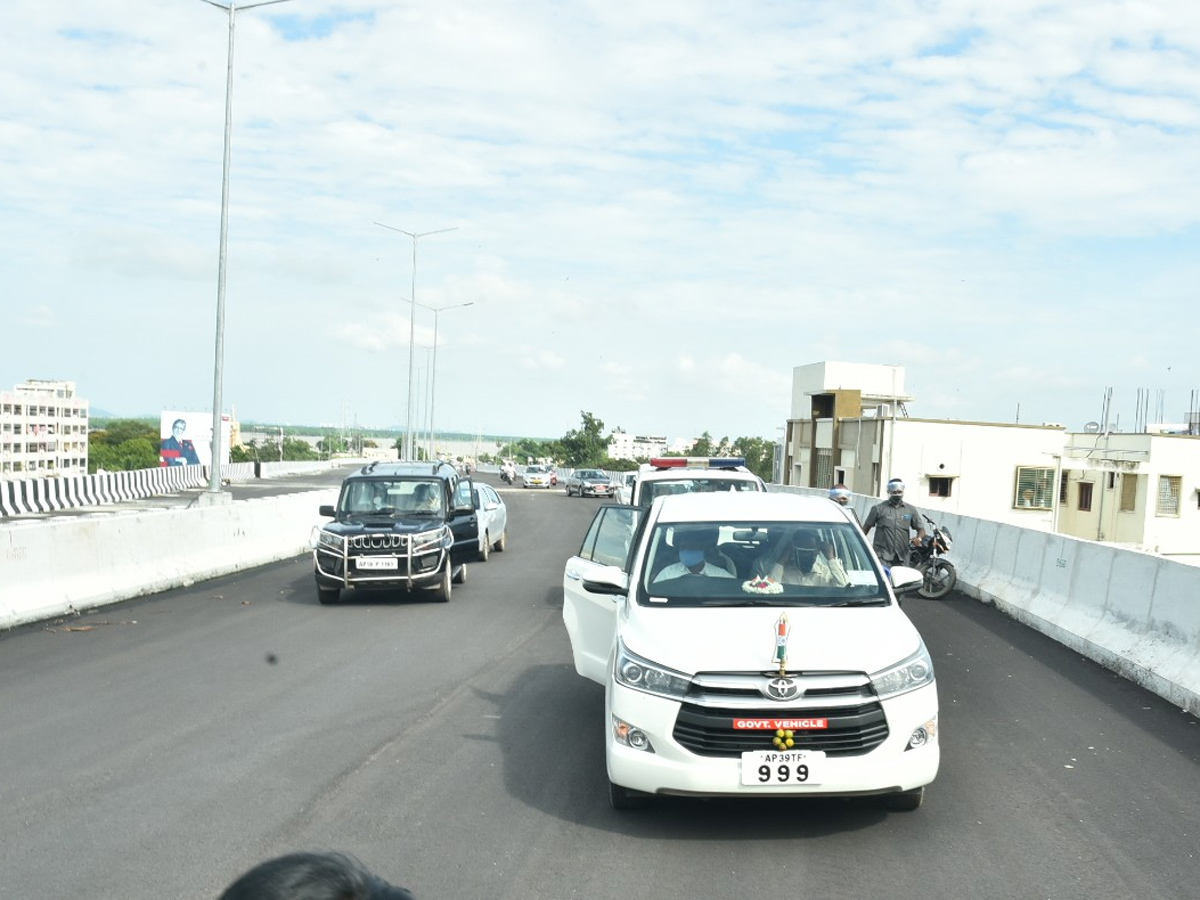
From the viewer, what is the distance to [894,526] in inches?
605

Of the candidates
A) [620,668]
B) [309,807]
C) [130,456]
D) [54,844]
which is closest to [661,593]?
[620,668]

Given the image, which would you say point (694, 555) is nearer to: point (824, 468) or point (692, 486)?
point (692, 486)

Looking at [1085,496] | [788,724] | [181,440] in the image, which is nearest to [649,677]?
[788,724]

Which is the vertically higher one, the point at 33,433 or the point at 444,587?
the point at 444,587

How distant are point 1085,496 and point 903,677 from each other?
185 ft

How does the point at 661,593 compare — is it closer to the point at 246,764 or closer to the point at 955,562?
the point at 246,764

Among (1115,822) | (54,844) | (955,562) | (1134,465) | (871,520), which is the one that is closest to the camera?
(54,844)

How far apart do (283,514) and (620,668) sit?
17.7 m

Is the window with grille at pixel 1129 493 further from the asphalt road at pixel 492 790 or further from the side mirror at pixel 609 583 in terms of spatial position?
the side mirror at pixel 609 583

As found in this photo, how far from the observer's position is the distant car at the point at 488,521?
22.0 meters

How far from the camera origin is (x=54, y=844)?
5.65 m

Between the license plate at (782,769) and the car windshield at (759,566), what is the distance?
1176mm

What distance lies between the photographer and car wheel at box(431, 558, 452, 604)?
15.8m

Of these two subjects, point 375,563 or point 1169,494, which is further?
point 1169,494
